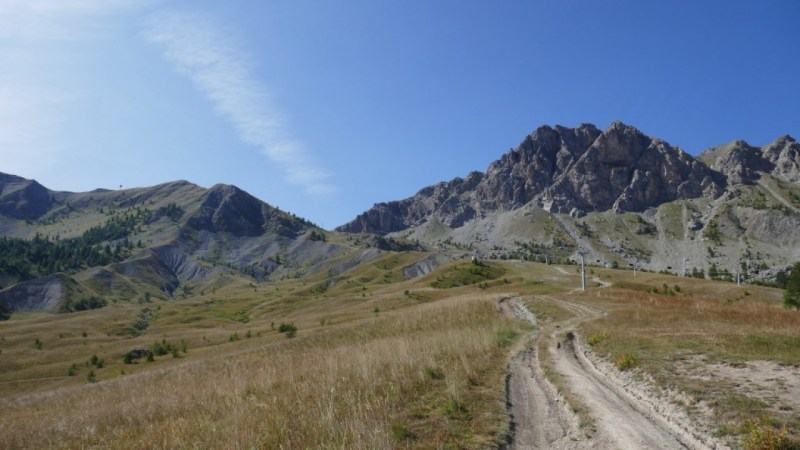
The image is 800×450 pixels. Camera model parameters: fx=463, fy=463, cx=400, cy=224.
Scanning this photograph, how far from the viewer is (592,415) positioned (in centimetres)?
1292

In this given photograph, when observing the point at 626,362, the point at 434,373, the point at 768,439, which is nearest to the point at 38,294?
the point at 434,373

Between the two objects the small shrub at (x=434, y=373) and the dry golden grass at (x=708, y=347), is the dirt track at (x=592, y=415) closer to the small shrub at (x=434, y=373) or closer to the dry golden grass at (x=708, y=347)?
the dry golden grass at (x=708, y=347)

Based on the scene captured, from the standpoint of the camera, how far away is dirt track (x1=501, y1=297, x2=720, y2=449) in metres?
11.1

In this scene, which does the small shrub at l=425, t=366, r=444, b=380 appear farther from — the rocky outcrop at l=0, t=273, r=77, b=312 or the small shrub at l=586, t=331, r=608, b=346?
the rocky outcrop at l=0, t=273, r=77, b=312

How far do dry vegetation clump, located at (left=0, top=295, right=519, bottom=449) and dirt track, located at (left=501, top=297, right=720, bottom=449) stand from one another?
0.72m

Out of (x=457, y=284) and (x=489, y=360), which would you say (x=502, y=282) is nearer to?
(x=457, y=284)

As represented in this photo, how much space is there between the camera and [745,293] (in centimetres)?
7588

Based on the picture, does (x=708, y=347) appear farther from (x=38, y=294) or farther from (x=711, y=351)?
(x=38, y=294)

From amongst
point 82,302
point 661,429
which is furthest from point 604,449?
point 82,302

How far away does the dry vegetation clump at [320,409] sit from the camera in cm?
1040

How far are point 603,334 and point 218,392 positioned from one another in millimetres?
21301

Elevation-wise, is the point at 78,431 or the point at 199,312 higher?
the point at 78,431

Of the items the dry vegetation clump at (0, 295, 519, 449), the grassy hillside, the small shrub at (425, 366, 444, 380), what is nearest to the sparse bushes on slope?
the grassy hillside

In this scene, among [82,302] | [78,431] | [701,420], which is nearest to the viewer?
[701,420]
